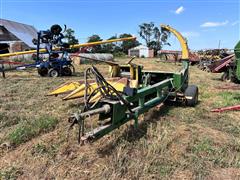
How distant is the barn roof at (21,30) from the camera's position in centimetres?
3073

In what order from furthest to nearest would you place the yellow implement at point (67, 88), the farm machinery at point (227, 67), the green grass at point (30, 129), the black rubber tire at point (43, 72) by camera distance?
the black rubber tire at point (43, 72) < the farm machinery at point (227, 67) < the yellow implement at point (67, 88) < the green grass at point (30, 129)

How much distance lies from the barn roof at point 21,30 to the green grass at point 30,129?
89.1 feet

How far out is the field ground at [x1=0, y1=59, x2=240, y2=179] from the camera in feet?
8.11

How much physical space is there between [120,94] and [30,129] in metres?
1.39

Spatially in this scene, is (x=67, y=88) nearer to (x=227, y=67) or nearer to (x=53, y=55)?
(x=53, y=55)

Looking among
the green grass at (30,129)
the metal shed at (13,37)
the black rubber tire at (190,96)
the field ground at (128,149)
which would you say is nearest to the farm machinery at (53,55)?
the field ground at (128,149)

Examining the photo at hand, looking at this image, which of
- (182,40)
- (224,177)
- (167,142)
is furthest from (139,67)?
(224,177)

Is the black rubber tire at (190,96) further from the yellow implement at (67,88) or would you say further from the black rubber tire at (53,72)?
the black rubber tire at (53,72)

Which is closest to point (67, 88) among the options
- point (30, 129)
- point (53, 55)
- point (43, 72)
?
point (30, 129)

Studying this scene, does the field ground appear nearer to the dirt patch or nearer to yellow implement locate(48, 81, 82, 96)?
the dirt patch

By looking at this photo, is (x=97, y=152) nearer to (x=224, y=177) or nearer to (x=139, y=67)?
(x=224, y=177)

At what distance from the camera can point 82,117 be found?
258 centimetres

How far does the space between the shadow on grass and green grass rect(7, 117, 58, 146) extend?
106cm

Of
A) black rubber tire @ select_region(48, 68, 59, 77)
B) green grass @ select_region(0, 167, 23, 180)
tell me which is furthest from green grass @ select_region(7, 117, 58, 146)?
black rubber tire @ select_region(48, 68, 59, 77)
